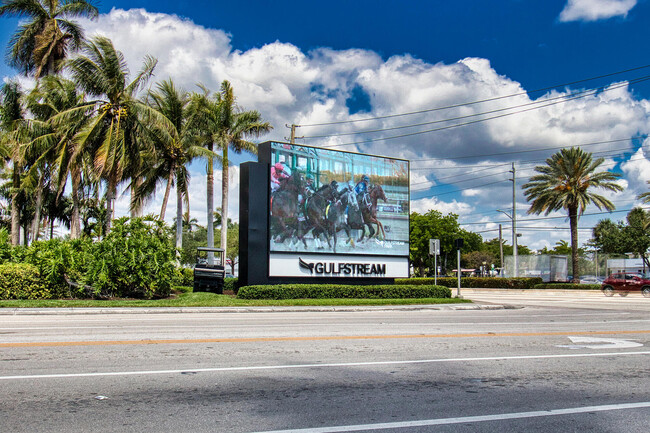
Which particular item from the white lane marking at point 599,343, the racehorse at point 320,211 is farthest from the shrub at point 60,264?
the white lane marking at point 599,343

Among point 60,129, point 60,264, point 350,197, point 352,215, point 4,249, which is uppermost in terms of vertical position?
point 60,129

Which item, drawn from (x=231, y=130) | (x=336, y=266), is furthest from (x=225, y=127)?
(x=336, y=266)

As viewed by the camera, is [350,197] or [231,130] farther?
[231,130]

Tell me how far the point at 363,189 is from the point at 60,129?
15426 millimetres

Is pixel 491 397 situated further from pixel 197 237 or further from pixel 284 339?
pixel 197 237

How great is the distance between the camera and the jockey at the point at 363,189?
25.7m

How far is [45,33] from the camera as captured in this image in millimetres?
32062

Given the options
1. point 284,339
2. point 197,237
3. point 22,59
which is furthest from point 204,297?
point 197,237

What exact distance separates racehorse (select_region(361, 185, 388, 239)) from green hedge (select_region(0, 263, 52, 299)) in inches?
553

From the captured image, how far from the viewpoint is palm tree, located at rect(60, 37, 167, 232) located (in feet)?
82.4

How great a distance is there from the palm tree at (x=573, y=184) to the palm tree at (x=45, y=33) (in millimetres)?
37090

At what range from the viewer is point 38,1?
107 ft

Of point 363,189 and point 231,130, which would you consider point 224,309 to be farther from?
point 231,130

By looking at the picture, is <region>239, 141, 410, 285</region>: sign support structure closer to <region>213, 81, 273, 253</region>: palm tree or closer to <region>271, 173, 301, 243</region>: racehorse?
<region>271, 173, 301, 243</region>: racehorse
